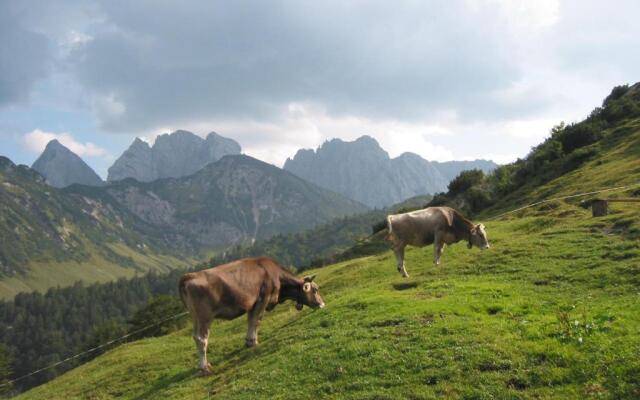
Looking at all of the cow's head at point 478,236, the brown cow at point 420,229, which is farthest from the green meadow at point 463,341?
the brown cow at point 420,229

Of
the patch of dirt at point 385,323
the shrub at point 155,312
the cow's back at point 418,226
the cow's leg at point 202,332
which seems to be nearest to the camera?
the patch of dirt at point 385,323

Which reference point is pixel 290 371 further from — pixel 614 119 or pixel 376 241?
pixel 614 119

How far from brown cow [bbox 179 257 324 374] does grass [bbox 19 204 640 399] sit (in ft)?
4.68

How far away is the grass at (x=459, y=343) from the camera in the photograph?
12.4 m

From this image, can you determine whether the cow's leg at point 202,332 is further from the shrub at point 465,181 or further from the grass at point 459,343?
the shrub at point 465,181

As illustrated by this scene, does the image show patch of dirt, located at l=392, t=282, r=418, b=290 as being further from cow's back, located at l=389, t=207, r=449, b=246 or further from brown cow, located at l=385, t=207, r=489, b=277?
cow's back, located at l=389, t=207, r=449, b=246

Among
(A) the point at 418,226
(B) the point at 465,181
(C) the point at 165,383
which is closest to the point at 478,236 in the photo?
(A) the point at 418,226

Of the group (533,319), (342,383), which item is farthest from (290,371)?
(533,319)

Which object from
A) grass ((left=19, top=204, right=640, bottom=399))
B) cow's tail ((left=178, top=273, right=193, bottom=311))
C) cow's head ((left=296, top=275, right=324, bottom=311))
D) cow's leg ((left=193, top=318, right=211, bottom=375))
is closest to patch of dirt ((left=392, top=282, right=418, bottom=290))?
grass ((left=19, top=204, right=640, bottom=399))

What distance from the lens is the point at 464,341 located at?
48.1 ft

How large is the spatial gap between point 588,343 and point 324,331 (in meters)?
9.18

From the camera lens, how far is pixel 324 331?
740 inches

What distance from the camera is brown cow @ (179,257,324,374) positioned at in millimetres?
17953

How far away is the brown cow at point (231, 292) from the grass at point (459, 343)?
143 cm
